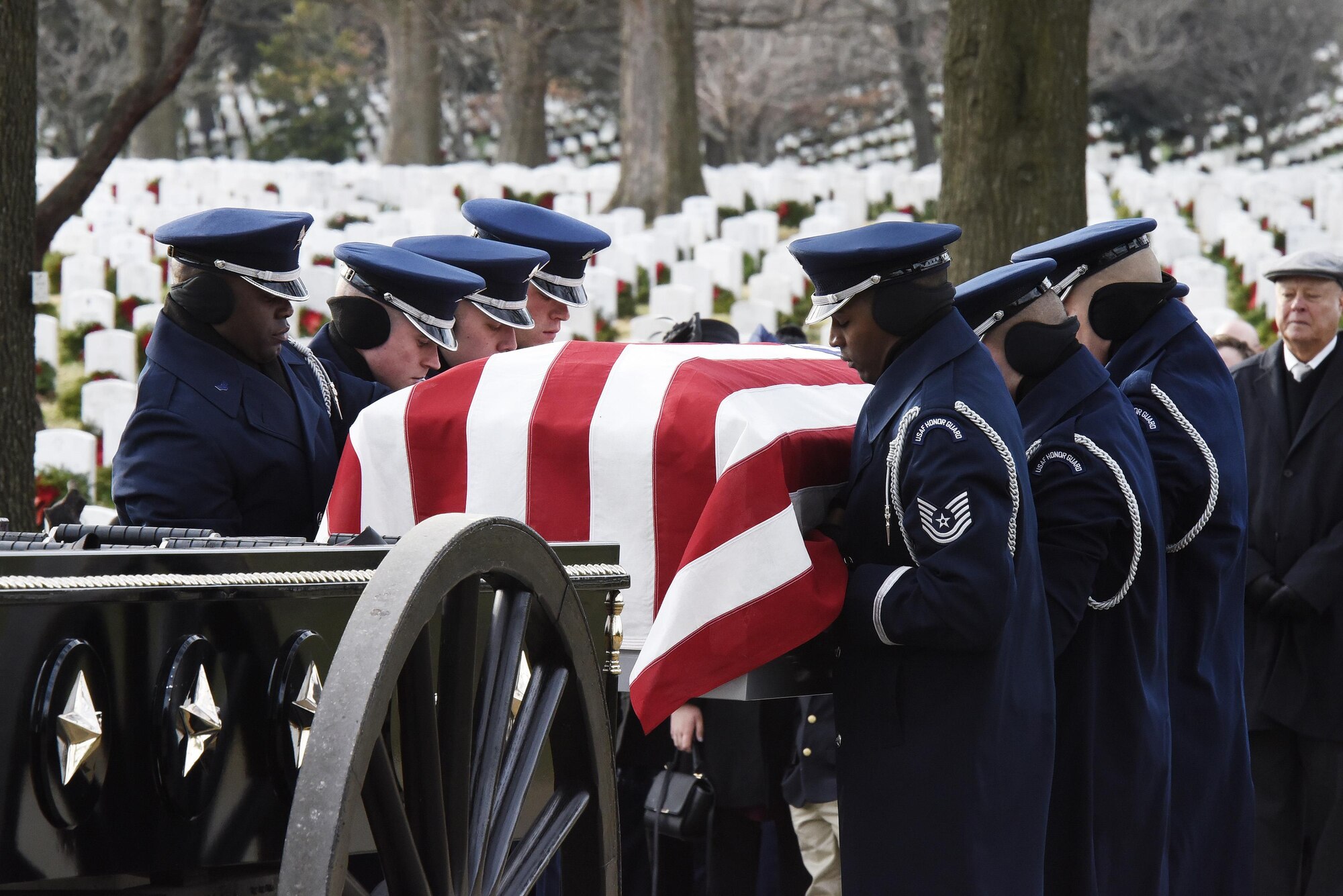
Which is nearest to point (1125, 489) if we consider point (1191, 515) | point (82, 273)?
point (1191, 515)

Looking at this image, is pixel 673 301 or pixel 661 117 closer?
pixel 673 301

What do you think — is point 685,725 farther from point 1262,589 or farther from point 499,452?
point 1262,589

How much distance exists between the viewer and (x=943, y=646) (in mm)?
2746

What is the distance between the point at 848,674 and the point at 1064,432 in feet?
2.26

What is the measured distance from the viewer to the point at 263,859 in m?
2.09

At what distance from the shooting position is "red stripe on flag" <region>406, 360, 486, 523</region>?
10.6ft

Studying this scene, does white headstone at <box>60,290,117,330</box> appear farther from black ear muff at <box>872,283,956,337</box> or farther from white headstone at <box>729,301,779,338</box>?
black ear muff at <box>872,283,956,337</box>

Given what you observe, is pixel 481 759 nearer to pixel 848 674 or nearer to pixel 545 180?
pixel 848 674

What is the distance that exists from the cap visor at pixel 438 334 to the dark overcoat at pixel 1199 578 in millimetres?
1596

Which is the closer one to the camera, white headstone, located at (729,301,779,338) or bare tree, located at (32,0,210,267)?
bare tree, located at (32,0,210,267)

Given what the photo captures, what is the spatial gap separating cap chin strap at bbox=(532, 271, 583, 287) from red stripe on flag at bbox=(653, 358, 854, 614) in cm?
141

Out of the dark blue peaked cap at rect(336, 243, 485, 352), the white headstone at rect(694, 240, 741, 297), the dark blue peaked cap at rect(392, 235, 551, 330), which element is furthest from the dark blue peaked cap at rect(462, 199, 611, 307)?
the white headstone at rect(694, 240, 741, 297)

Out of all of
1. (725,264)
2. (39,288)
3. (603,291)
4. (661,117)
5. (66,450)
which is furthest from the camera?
(661,117)

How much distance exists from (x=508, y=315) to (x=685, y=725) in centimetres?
122
